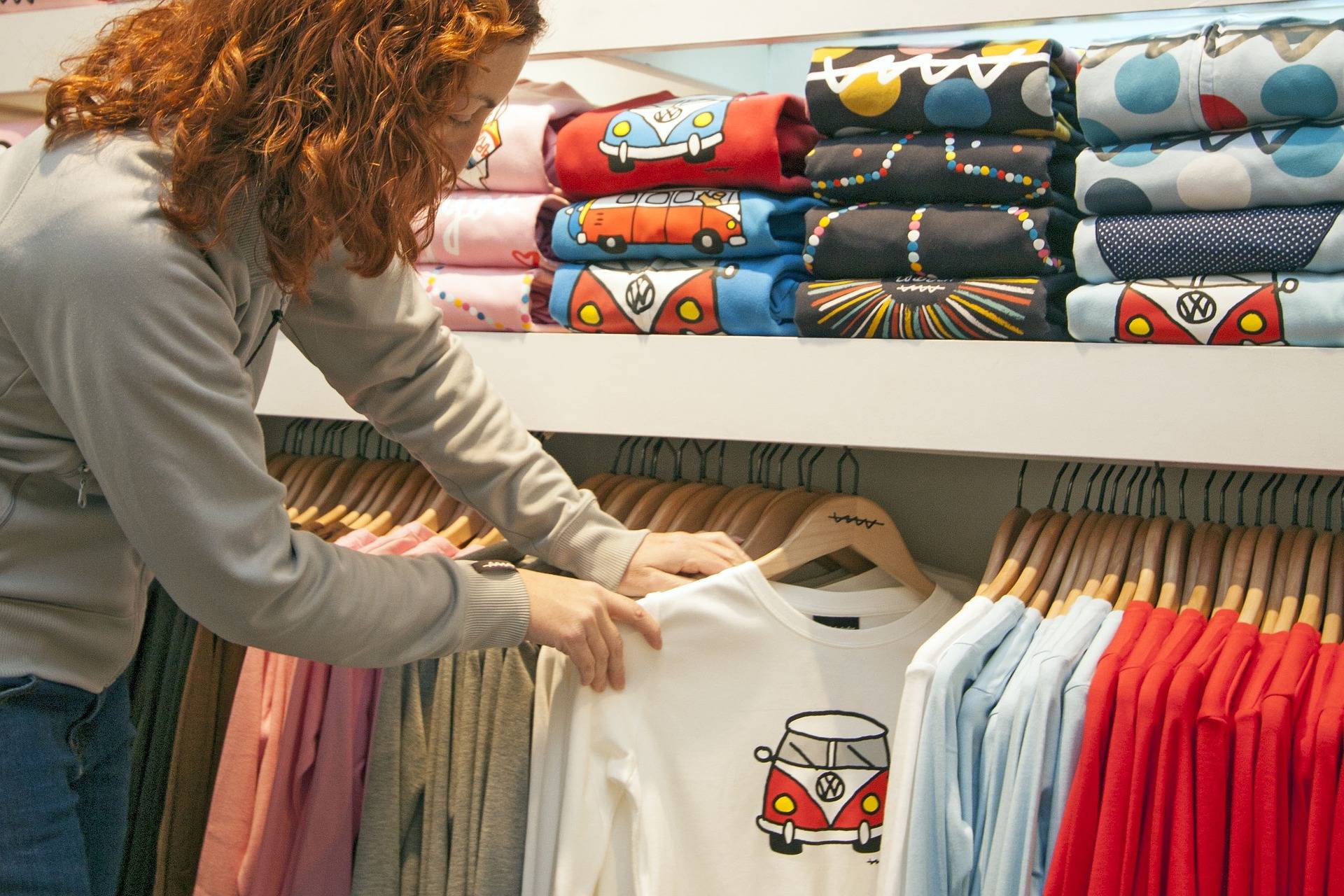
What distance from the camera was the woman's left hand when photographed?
1289 millimetres

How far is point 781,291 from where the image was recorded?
4.58 ft

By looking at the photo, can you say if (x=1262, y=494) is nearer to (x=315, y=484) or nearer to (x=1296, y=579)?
(x=1296, y=579)

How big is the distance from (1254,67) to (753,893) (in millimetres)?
985

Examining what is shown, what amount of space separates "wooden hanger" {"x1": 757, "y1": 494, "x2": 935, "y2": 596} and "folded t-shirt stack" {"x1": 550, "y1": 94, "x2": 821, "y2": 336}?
22cm

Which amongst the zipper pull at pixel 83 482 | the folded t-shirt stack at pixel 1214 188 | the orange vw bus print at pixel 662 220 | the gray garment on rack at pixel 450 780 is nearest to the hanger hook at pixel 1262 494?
the folded t-shirt stack at pixel 1214 188

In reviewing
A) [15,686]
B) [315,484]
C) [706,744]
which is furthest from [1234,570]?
[315,484]

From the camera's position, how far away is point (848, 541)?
141 cm

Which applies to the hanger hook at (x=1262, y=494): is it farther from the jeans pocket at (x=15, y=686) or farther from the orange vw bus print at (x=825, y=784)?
the jeans pocket at (x=15, y=686)

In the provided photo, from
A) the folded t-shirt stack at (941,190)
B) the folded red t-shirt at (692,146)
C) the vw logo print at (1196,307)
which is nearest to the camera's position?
the vw logo print at (1196,307)

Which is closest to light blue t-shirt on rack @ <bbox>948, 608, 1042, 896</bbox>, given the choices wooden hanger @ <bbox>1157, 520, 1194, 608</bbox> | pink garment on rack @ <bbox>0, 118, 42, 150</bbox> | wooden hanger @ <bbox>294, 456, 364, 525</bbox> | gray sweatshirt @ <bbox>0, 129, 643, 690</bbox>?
wooden hanger @ <bbox>1157, 520, 1194, 608</bbox>

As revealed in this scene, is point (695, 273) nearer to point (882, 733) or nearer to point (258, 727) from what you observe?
point (882, 733)

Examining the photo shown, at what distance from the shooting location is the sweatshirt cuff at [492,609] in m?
1.08

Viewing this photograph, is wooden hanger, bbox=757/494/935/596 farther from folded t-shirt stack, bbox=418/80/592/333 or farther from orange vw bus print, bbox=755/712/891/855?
folded t-shirt stack, bbox=418/80/592/333

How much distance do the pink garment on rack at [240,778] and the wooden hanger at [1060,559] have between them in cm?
86
